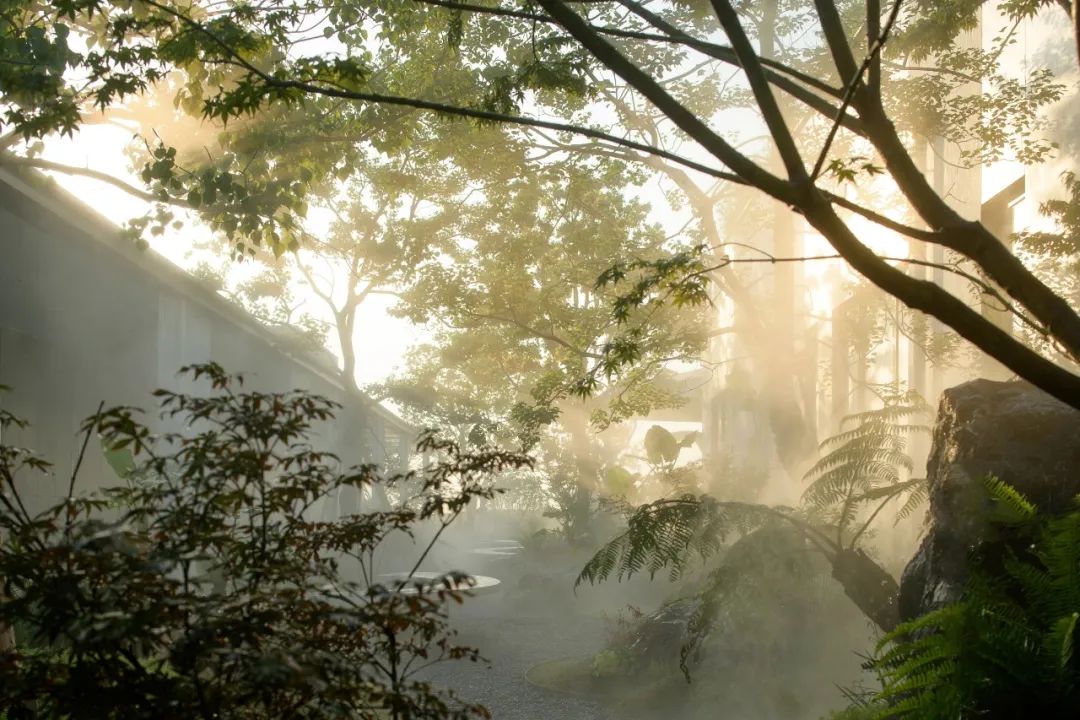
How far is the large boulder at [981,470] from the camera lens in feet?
19.9

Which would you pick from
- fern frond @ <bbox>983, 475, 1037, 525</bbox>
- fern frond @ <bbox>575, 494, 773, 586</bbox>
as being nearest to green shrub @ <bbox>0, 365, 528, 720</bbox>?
fern frond @ <bbox>983, 475, 1037, 525</bbox>

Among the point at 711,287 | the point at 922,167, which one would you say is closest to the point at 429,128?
the point at 922,167

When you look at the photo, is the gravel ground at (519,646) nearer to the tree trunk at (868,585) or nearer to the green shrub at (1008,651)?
the tree trunk at (868,585)

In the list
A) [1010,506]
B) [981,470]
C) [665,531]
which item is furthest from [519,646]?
[1010,506]

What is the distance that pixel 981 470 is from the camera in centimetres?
633

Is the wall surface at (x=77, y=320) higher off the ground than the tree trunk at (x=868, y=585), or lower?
higher

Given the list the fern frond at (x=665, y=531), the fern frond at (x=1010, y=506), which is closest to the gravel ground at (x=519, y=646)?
the fern frond at (x=665, y=531)

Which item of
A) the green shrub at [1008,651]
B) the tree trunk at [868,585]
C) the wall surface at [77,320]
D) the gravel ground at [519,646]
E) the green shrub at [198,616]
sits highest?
the wall surface at [77,320]

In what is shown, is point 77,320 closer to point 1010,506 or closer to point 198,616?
point 198,616

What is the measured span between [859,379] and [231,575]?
1485 cm

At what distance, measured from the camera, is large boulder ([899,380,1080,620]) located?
6066 millimetres

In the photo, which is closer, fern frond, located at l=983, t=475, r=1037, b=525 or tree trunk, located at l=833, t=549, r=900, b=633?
fern frond, located at l=983, t=475, r=1037, b=525

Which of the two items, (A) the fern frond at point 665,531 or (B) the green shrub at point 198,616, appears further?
(A) the fern frond at point 665,531

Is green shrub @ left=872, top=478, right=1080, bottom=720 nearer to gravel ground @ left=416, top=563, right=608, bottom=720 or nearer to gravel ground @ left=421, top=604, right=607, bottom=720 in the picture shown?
gravel ground @ left=416, top=563, right=608, bottom=720
